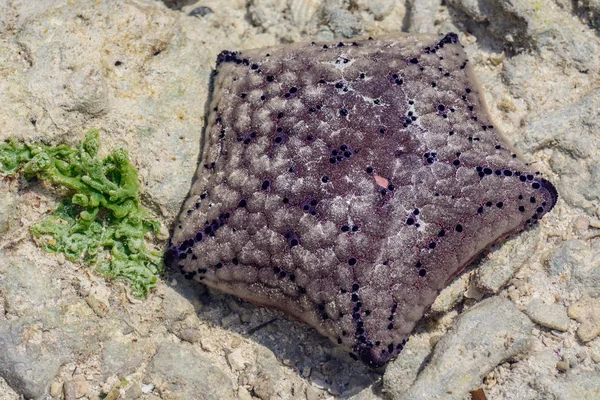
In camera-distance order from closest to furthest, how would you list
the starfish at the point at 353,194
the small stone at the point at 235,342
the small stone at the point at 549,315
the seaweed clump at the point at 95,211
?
the starfish at the point at 353,194, the small stone at the point at 549,315, the seaweed clump at the point at 95,211, the small stone at the point at 235,342

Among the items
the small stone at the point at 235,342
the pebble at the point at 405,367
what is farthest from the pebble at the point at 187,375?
the pebble at the point at 405,367

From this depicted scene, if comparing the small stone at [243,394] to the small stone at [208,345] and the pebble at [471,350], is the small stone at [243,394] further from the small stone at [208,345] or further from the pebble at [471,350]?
the pebble at [471,350]

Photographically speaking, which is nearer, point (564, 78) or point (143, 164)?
point (143, 164)

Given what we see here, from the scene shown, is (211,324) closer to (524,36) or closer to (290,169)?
(290,169)

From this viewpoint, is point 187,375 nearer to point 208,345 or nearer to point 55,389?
point 208,345

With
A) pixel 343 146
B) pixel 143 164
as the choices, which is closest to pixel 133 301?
pixel 143 164

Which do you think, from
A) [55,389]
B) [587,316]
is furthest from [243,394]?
[587,316]
